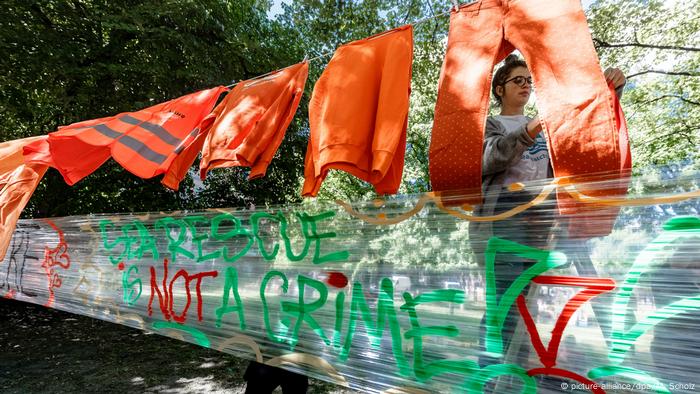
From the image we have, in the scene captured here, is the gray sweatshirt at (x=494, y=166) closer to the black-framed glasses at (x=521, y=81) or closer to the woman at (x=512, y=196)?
the woman at (x=512, y=196)

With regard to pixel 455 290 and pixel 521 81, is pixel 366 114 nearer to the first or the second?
pixel 521 81

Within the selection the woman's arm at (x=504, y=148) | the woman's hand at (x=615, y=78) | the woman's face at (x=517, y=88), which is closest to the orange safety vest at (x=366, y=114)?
the woman's arm at (x=504, y=148)

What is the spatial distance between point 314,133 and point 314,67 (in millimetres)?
4402

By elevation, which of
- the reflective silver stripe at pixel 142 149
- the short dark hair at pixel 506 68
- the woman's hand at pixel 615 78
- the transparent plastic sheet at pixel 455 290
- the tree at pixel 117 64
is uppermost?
the tree at pixel 117 64

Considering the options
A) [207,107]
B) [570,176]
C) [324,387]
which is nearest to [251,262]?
[207,107]

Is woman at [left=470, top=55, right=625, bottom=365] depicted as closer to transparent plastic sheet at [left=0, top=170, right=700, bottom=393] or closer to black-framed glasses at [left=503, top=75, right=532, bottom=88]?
transparent plastic sheet at [left=0, top=170, right=700, bottom=393]

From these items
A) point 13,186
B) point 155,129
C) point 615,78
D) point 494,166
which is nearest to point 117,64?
point 13,186

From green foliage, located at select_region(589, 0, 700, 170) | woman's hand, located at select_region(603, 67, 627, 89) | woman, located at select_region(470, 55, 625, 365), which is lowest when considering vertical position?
woman, located at select_region(470, 55, 625, 365)

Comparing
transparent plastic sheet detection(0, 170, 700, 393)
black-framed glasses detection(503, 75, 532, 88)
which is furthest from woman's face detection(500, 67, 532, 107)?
transparent plastic sheet detection(0, 170, 700, 393)

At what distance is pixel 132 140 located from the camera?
2.15 m

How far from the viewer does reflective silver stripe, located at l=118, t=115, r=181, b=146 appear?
2.12 metres

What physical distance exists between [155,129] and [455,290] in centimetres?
198

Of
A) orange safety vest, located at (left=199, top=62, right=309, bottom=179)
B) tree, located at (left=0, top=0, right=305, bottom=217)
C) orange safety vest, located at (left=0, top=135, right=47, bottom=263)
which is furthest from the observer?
tree, located at (left=0, top=0, right=305, bottom=217)

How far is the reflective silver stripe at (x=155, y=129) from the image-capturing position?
6.97 feet
